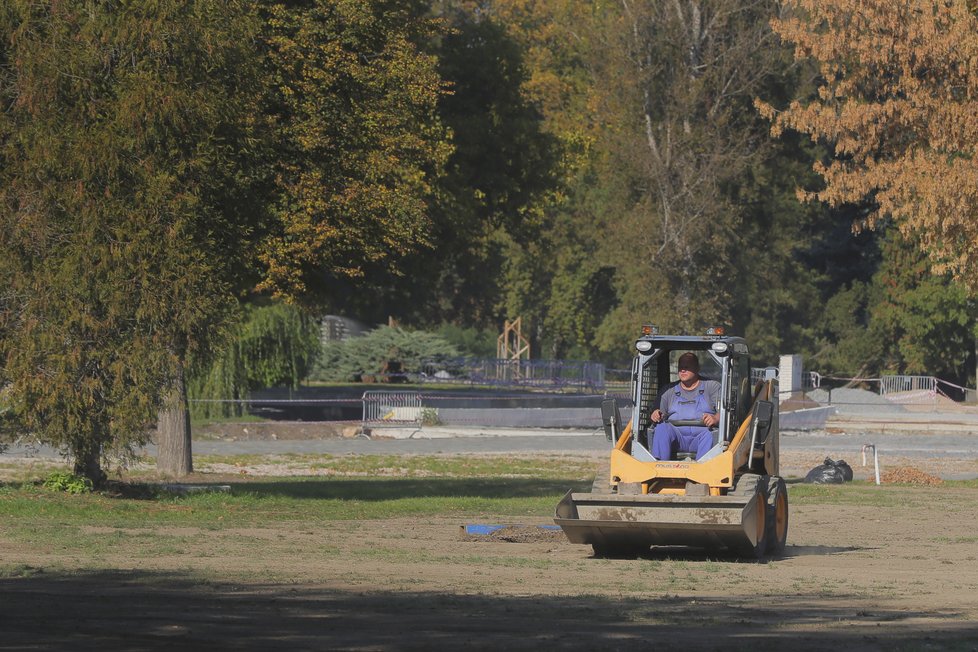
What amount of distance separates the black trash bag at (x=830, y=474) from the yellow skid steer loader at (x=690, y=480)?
1370cm

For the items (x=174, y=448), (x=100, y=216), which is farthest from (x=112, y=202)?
(x=174, y=448)

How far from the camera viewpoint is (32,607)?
11.7 metres

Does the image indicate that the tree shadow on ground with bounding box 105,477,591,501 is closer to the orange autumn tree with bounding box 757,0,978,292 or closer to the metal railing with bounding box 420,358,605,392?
the orange autumn tree with bounding box 757,0,978,292

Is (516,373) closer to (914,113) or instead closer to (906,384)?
(906,384)

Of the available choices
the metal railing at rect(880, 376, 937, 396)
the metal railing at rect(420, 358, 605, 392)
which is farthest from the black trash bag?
the metal railing at rect(880, 376, 937, 396)

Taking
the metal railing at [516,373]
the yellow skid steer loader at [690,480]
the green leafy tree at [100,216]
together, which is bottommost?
the metal railing at [516,373]

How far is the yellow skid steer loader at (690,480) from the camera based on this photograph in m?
16.0

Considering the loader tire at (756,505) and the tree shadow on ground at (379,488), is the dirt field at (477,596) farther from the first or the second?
the tree shadow on ground at (379,488)

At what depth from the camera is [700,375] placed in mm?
17344

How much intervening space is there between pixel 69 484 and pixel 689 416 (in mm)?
10291

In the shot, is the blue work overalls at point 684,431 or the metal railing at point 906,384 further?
the metal railing at point 906,384

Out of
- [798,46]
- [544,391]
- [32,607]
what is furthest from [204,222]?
[544,391]

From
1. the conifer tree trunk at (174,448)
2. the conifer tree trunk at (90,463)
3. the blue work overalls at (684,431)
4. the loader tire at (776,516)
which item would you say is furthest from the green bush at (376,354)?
the blue work overalls at (684,431)

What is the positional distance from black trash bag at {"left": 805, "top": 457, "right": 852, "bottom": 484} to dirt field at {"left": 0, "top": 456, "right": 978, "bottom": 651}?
38.8 ft
